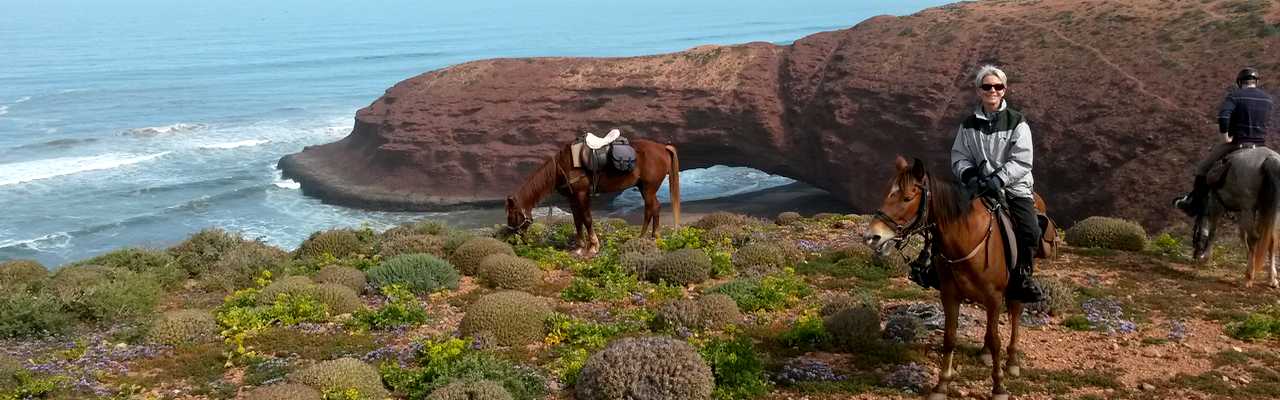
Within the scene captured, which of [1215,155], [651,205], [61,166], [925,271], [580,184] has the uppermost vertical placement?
[1215,155]

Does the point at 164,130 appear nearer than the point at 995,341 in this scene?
No

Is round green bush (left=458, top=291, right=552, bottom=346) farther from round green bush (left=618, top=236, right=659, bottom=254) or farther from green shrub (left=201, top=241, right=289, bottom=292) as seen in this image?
green shrub (left=201, top=241, right=289, bottom=292)

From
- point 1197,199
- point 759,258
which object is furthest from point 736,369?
point 1197,199

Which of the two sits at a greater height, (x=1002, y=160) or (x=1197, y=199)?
(x=1002, y=160)

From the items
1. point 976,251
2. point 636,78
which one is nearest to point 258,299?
point 976,251

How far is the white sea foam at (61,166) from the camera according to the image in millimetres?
46844

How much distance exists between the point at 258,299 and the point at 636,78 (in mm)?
32568

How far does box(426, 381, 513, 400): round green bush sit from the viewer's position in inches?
294

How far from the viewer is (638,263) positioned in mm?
12938

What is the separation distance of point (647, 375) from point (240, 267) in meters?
9.59

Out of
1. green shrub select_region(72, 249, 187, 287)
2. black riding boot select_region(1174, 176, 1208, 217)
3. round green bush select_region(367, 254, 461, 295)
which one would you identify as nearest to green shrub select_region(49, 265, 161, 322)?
green shrub select_region(72, 249, 187, 287)

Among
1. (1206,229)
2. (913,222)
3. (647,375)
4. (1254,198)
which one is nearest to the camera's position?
(913,222)

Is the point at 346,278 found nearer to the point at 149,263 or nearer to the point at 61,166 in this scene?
the point at 149,263

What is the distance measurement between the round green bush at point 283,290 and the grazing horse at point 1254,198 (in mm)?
12932
